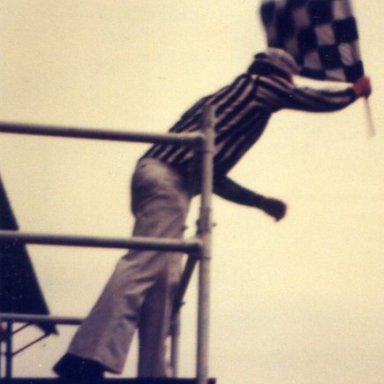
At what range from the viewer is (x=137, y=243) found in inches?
105

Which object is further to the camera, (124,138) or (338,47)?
(338,47)

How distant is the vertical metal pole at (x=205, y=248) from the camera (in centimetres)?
264

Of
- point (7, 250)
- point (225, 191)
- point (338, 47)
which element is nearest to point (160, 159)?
point (225, 191)

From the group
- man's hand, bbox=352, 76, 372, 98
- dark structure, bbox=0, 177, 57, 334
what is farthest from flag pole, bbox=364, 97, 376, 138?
dark structure, bbox=0, 177, 57, 334

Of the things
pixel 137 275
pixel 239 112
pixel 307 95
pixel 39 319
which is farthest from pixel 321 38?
pixel 39 319

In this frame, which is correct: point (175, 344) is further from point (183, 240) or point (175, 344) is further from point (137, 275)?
point (183, 240)

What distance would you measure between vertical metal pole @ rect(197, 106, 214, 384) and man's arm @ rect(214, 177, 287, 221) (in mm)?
1316

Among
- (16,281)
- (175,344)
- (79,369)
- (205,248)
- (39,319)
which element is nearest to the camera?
(205,248)

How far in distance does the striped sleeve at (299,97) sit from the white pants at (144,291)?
535mm

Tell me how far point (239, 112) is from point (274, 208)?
0.53 m

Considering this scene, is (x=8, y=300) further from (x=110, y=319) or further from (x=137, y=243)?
(x=137, y=243)

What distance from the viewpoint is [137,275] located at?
12.0 ft

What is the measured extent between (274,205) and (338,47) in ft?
2.95

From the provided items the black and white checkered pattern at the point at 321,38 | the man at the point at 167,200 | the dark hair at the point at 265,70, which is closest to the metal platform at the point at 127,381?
the man at the point at 167,200
